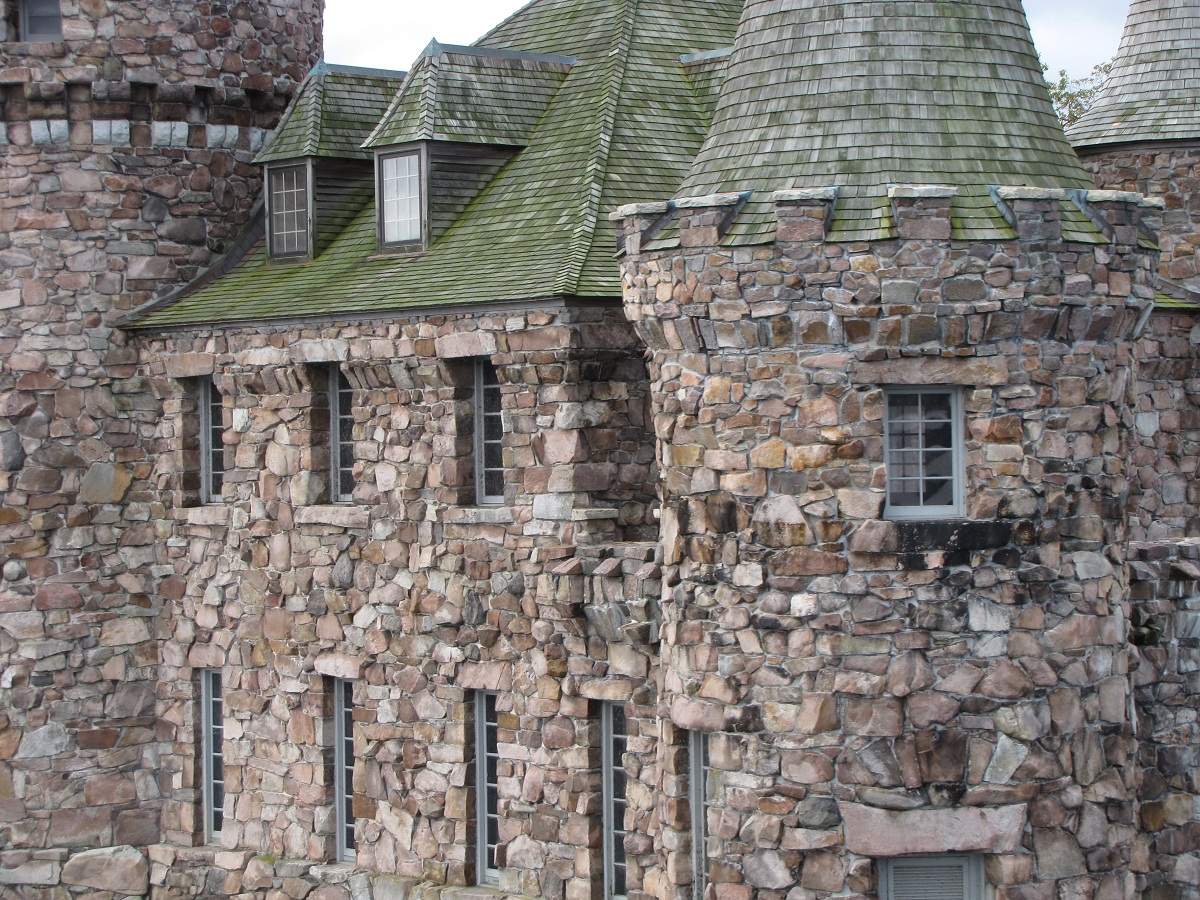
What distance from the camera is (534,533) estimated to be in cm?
2273

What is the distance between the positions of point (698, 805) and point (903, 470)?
3287 millimetres

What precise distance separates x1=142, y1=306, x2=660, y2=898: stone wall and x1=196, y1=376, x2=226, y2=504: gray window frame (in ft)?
0.55

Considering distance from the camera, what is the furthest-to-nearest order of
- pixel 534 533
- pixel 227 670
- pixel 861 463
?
pixel 227 670
pixel 534 533
pixel 861 463

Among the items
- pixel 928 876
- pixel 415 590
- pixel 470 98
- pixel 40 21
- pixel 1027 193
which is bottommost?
pixel 928 876

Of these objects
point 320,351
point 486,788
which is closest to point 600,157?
point 320,351

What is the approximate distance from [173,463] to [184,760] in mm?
3034

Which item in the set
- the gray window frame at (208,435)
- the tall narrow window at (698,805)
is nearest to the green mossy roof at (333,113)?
the gray window frame at (208,435)

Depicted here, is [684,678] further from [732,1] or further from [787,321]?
[732,1]

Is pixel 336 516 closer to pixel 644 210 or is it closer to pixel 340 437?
pixel 340 437

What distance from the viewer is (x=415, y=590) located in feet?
78.4

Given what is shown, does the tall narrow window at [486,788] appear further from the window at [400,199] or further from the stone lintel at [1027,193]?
the stone lintel at [1027,193]

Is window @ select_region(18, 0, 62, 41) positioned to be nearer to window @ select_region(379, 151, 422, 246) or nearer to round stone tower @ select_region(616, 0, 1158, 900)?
window @ select_region(379, 151, 422, 246)

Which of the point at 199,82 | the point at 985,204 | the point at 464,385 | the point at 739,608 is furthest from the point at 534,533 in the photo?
the point at 199,82

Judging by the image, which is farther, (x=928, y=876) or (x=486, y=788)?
(x=486, y=788)
